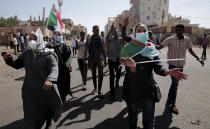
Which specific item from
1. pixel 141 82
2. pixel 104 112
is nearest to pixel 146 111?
pixel 141 82

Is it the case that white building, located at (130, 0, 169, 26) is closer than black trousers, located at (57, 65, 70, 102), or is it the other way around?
black trousers, located at (57, 65, 70, 102)

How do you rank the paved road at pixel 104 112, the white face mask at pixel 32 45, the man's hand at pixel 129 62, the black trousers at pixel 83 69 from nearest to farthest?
the man's hand at pixel 129 62
the white face mask at pixel 32 45
the paved road at pixel 104 112
the black trousers at pixel 83 69

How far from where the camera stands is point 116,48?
17.7 feet

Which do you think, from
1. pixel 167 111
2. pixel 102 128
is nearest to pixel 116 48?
pixel 167 111

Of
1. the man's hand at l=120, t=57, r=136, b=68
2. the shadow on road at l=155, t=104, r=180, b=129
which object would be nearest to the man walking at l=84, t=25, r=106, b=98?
the shadow on road at l=155, t=104, r=180, b=129

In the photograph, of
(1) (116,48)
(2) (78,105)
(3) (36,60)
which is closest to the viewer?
(3) (36,60)

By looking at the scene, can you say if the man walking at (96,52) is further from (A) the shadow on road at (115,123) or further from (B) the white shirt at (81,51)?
(A) the shadow on road at (115,123)

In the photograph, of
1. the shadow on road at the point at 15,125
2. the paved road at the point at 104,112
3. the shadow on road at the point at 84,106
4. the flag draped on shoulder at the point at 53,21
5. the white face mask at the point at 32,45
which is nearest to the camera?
the white face mask at the point at 32,45

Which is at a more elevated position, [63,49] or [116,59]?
[63,49]

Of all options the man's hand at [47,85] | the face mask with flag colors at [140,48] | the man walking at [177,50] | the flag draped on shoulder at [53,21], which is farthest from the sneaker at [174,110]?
the flag draped on shoulder at [53,21]

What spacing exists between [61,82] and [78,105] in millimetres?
872

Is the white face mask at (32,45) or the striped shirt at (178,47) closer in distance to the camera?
the white face mask at (32,45)

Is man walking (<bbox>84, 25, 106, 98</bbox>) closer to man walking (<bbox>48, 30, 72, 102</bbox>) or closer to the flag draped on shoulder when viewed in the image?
the flag draped on shoulder

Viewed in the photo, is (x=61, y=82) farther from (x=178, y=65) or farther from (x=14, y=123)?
(x=178, y=65)
